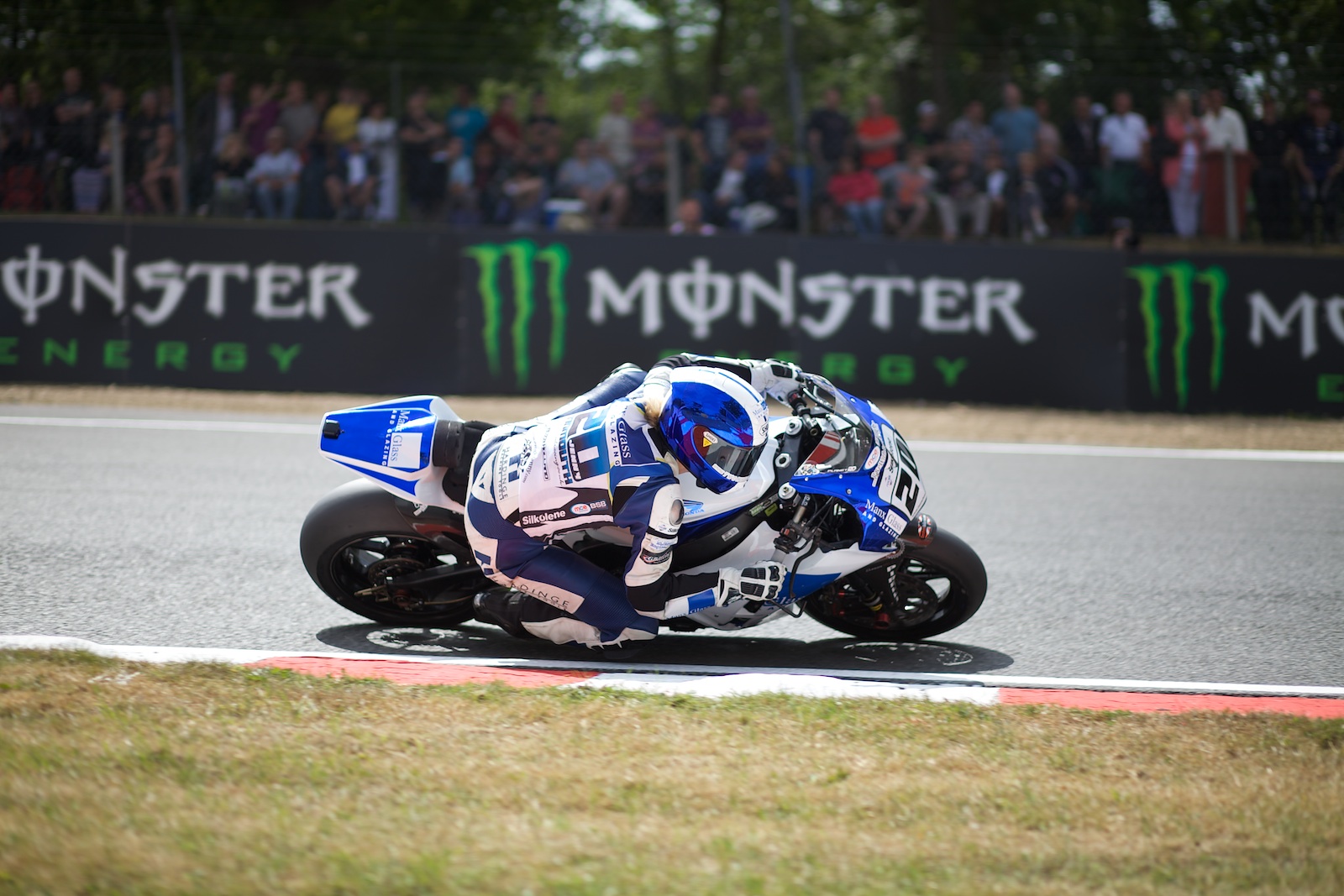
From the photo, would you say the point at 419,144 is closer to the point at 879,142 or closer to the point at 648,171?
the point at 648,171

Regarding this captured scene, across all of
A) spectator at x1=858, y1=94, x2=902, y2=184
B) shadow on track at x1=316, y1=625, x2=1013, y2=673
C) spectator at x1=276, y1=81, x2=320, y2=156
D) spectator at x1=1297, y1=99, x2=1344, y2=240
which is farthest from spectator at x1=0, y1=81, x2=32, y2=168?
spectator at x1=1297, y1=99, x2=1344, y2=240

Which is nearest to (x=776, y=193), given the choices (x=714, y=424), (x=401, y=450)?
(x=401, y=450)

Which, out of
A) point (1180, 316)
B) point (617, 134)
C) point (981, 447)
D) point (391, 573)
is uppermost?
point (617, 134)

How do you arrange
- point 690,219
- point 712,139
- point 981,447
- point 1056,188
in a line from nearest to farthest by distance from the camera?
point 981,447
point 690,219
point 1056,188
point 712,139

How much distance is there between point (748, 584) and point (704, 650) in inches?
24.2

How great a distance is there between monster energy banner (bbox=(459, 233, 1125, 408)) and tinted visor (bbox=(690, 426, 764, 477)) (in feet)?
23.5

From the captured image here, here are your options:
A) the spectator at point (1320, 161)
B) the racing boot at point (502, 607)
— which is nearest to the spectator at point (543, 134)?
the spectator at point (1320, 161)

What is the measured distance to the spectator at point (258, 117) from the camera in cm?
1277

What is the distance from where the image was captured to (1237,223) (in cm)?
1228

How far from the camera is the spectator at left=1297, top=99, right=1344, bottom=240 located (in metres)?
12.2

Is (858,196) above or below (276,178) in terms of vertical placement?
below

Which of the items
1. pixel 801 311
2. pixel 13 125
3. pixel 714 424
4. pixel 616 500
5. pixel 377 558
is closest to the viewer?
pixel 714 424

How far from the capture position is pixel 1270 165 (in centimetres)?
1239

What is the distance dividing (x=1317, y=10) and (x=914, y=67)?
3.98 meters
